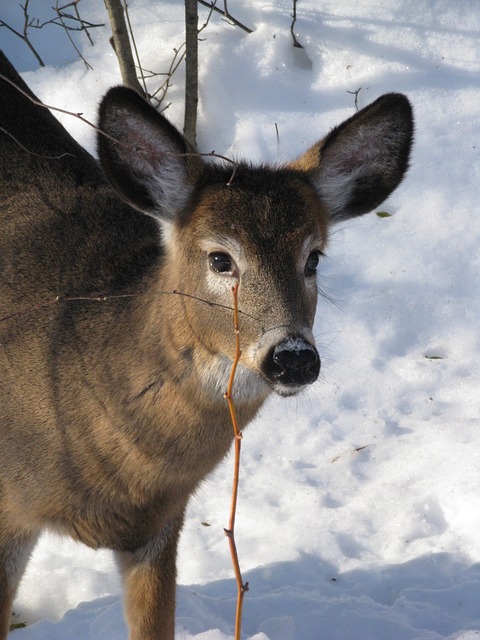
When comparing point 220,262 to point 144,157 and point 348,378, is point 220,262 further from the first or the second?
point 348,378

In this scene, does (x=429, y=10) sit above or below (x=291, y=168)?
below

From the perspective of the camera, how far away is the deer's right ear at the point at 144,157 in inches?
125

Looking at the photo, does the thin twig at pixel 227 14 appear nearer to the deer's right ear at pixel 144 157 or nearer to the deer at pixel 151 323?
the deer at pixel 151 323

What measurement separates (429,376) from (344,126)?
2216 mm

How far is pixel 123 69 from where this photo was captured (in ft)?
20.0

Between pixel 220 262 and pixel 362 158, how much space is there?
2.61 ft

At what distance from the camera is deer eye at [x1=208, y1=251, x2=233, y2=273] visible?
10.1 ft

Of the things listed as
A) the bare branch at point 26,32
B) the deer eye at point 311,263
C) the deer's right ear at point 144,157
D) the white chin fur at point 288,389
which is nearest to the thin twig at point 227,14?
the bare branch at point 26,32

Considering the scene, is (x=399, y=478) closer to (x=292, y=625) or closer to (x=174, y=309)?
(x=292, y=625)

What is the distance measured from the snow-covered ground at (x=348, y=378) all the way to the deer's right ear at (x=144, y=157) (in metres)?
1.39

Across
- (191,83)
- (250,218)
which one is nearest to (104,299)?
(250,218)

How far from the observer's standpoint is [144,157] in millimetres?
3307

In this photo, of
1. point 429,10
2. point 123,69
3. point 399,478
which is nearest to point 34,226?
point 399,478

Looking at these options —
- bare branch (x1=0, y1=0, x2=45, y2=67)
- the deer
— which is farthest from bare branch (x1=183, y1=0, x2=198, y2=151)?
the deer
